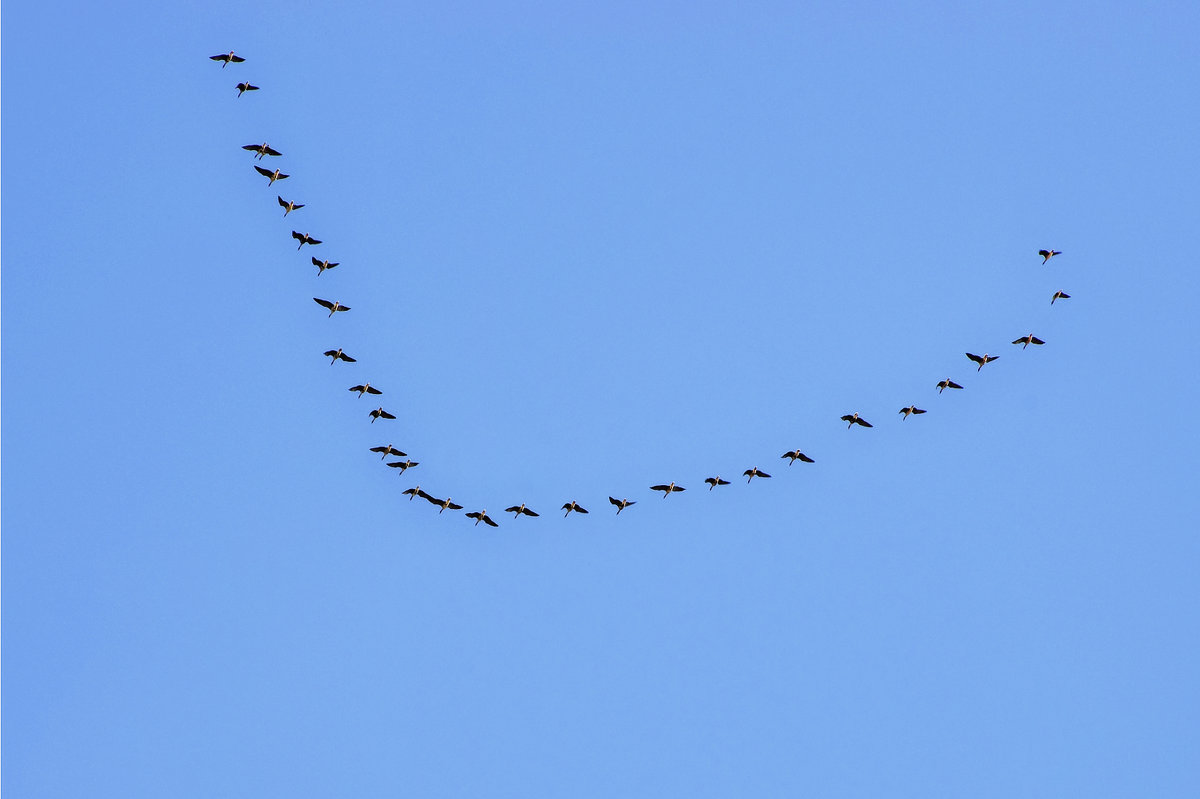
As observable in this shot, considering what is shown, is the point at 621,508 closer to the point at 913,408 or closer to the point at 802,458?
the point at 802,458

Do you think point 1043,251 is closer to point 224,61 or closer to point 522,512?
point 522,512

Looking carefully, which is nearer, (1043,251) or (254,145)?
(254,145)

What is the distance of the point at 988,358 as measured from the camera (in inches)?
6004

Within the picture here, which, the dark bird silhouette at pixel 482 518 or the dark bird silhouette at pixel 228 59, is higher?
the dark bird silhouette at pixel 228 59

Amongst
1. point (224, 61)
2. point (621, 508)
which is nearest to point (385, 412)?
point (621, 508)

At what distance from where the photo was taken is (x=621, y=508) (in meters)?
148

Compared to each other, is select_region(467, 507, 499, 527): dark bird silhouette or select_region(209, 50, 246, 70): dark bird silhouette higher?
select_region(209, 50, 246, 70): dark bird silhouette

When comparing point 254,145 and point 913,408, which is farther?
point 913,408

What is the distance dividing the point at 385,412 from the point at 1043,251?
188ft

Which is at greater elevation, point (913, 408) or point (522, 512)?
point (913, 408)

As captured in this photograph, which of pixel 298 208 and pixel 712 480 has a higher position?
pixel 298 208

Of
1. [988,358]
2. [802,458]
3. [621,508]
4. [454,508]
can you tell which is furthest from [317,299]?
[988,358]

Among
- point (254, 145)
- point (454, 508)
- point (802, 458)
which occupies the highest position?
point (254, 145)

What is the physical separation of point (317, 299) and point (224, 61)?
21.1 metres
